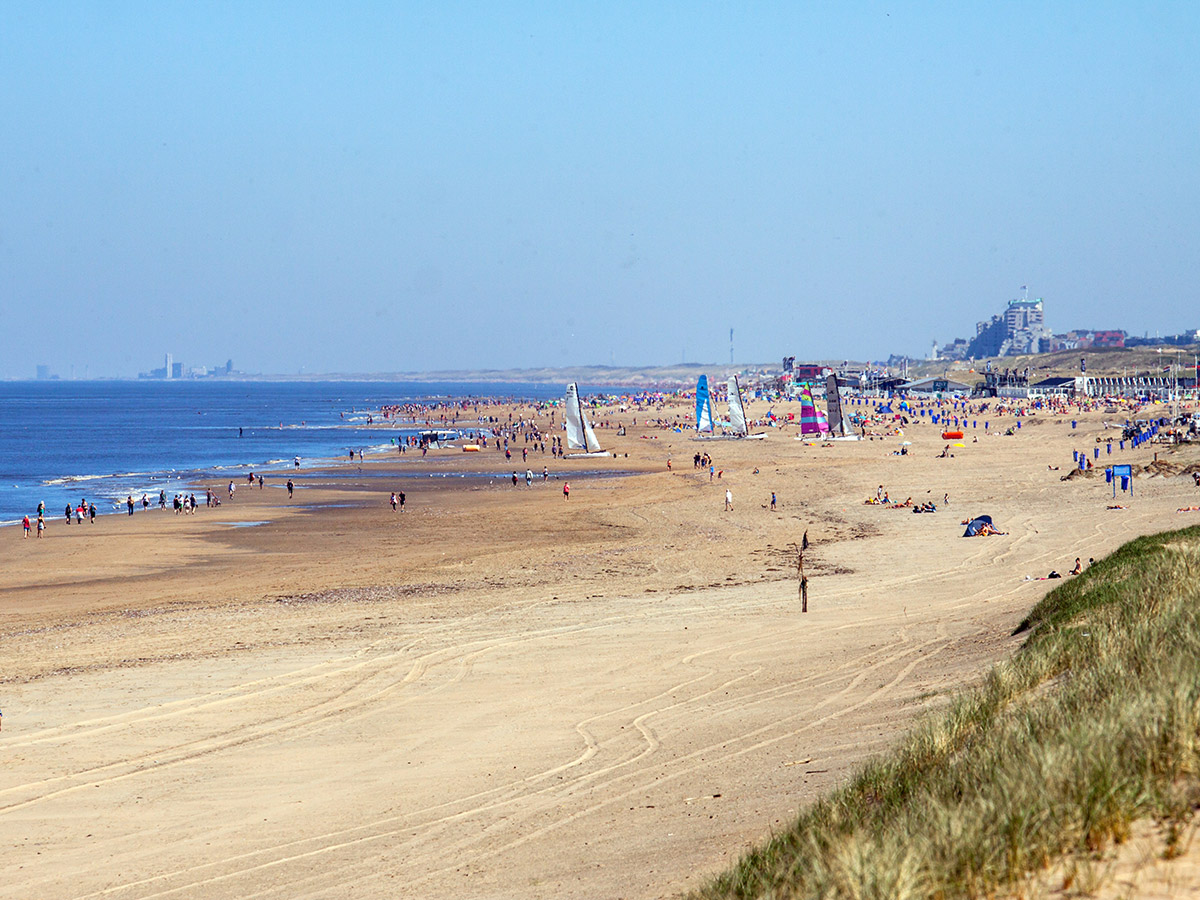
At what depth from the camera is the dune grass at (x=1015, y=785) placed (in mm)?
4406

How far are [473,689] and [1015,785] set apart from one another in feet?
30.9

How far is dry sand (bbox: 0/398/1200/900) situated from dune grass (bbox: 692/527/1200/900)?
109cm

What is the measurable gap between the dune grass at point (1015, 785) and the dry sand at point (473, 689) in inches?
43.0

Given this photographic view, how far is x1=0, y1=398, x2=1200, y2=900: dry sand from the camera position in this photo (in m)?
8.02

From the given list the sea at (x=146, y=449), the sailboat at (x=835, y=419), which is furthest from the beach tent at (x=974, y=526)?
the sailboat at (x=835, y=419)

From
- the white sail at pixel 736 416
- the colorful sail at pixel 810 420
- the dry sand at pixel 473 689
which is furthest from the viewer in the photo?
the white sail at pixel 736 416

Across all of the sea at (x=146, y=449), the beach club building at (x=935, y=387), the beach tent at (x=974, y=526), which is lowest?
the sea at (x=146, y=449)

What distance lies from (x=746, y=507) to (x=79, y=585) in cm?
2079

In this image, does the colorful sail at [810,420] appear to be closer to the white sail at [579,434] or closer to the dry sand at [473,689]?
the white sail at [579,434]

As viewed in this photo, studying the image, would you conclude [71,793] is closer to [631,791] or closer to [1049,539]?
[631,791]

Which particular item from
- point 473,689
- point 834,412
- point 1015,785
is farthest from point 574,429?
point 1015,785

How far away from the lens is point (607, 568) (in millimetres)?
24859

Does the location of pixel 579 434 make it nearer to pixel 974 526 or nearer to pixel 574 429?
pixel 574 429

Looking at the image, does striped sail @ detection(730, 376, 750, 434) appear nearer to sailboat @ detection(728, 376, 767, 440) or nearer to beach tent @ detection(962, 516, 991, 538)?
sailboat @ detection(728, 376, 767, 440)
